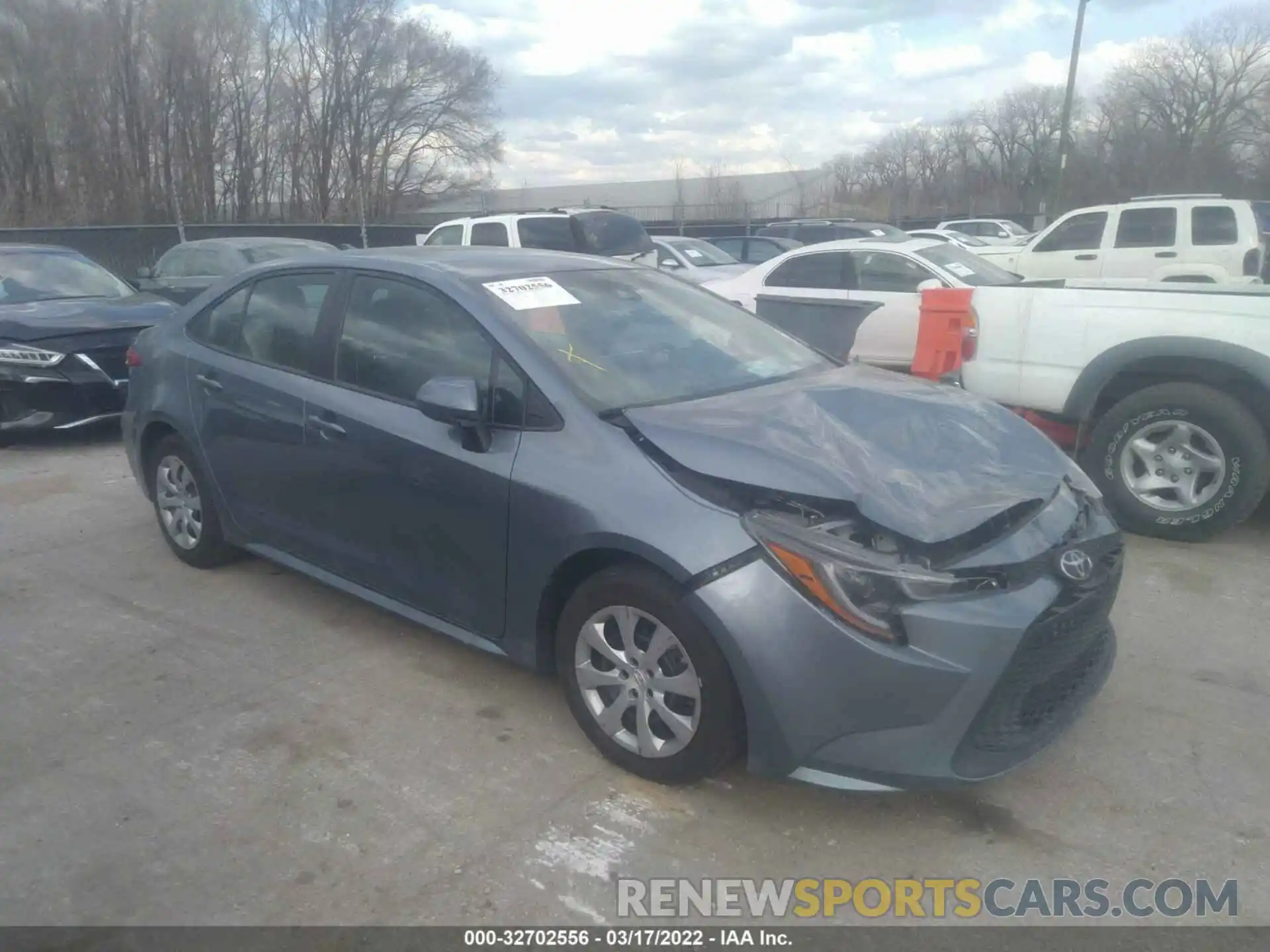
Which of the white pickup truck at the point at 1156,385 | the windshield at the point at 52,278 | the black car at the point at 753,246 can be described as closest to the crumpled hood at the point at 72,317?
the windshield at the point at 52,278

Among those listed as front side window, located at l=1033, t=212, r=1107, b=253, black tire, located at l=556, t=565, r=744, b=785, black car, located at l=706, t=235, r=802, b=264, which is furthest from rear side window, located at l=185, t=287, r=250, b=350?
black car, located at l=706, t=235, r=802, b=264

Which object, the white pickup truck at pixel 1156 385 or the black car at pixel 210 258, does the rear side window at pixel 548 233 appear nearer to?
the black car at pixel 210 258

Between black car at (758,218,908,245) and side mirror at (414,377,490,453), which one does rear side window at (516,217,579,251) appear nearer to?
black car at (758,218,908,245)

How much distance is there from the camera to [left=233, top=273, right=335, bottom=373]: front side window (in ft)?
14.6

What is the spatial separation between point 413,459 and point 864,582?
178 cm

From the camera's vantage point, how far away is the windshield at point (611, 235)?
40.5 ft

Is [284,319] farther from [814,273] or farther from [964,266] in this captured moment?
[964,266]

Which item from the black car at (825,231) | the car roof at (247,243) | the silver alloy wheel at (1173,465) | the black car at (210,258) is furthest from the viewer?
the black car at (825,231)

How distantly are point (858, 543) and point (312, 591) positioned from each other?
3.05 meters

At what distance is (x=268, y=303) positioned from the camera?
474 cm

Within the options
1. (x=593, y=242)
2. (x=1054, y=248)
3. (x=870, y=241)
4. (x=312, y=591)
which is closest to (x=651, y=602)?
(x=312, y=591)

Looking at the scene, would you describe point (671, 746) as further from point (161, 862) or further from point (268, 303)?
point (268, 303)

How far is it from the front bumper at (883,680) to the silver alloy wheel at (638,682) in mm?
225

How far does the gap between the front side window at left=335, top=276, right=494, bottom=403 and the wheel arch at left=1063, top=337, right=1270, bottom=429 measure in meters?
3.64
